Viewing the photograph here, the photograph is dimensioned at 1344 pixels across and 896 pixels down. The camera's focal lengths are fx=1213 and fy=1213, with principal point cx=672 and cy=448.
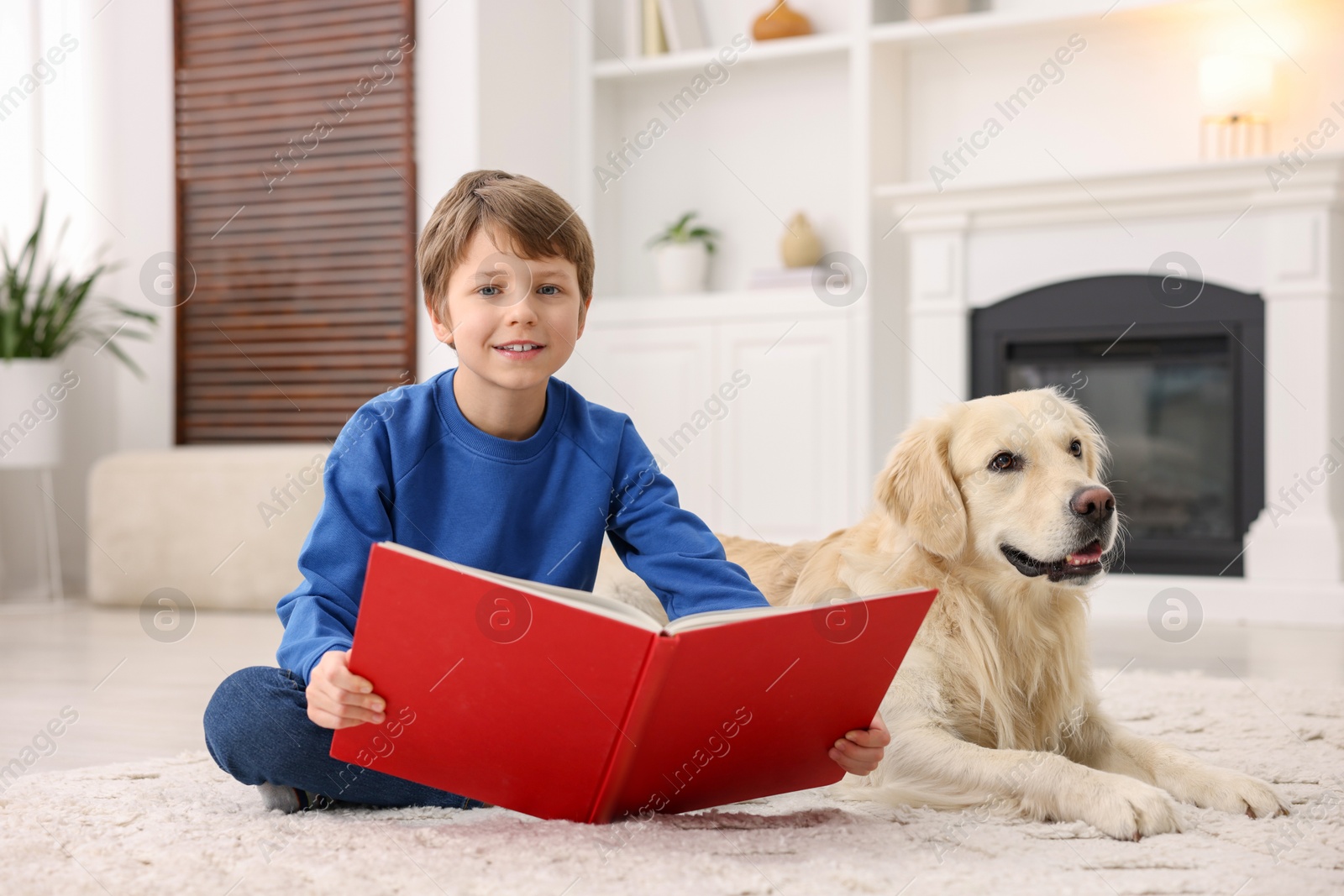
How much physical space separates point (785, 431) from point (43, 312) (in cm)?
248

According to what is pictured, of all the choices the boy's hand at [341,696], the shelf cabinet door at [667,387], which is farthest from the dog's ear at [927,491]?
the shelf cabinet door at [667,387]

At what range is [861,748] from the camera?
1262 millimetres

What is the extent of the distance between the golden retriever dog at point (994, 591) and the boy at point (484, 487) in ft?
0.62

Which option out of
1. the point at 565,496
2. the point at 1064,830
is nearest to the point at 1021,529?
the point at 1064,830

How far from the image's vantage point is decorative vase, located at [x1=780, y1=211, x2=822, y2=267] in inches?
168

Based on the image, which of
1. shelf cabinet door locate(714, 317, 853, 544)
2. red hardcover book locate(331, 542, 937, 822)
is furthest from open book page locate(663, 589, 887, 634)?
shelf cabinet door locate(714, 317, 853, 544)

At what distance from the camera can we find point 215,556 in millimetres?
3781

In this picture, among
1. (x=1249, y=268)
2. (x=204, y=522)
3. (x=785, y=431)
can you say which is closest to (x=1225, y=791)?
(x=1249, y=268)

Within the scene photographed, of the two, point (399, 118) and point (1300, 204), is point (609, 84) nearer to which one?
point (399, 118)

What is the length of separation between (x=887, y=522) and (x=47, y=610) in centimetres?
317

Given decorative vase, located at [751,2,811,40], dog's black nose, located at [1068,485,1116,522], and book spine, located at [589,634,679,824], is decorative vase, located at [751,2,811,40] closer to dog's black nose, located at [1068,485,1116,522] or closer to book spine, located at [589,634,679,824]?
dog's black nose, located at [1068,485,1116,522]

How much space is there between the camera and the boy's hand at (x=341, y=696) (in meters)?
1.07

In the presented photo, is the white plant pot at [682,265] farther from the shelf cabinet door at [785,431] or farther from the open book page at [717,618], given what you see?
the open book page at [717,618]

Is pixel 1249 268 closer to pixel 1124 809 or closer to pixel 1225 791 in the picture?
pixel 1225 791
